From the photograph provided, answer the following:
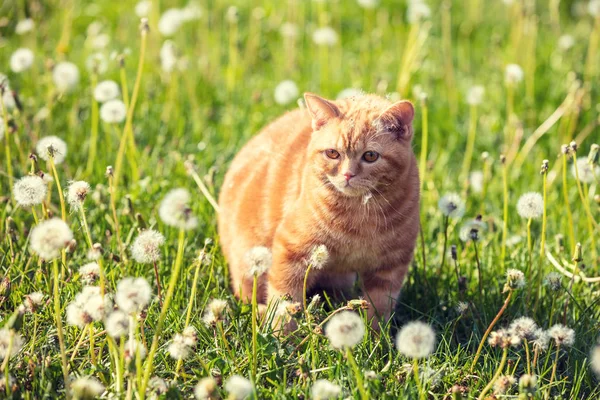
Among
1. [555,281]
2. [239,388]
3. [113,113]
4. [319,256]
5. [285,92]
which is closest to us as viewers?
[239,388]

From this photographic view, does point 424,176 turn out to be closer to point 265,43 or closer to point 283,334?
point 283,334

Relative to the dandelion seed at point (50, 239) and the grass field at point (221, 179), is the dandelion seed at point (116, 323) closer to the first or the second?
the grass field at point (221, 179)

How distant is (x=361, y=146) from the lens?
2746 millimetres

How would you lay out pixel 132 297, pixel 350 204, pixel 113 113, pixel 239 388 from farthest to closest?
pixel 113 113 → pixel 350 204 → pixel 132 297 → pixel 239 388

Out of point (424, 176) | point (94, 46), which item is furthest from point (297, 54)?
point (424, 176)

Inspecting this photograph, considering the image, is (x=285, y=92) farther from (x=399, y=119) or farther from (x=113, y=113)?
(x=399, y=119)

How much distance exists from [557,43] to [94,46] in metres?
3.55

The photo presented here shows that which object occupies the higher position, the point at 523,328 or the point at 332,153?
the point at 332,153

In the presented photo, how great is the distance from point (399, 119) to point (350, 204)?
38 centimetres

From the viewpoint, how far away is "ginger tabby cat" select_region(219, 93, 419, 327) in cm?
276

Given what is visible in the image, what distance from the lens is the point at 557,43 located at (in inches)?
224

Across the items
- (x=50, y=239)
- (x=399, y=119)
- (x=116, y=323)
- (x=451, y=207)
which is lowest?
(x=116, y=323)

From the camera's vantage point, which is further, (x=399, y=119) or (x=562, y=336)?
(x=399, y=119)

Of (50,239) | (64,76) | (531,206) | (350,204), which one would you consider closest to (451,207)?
(531,206)
